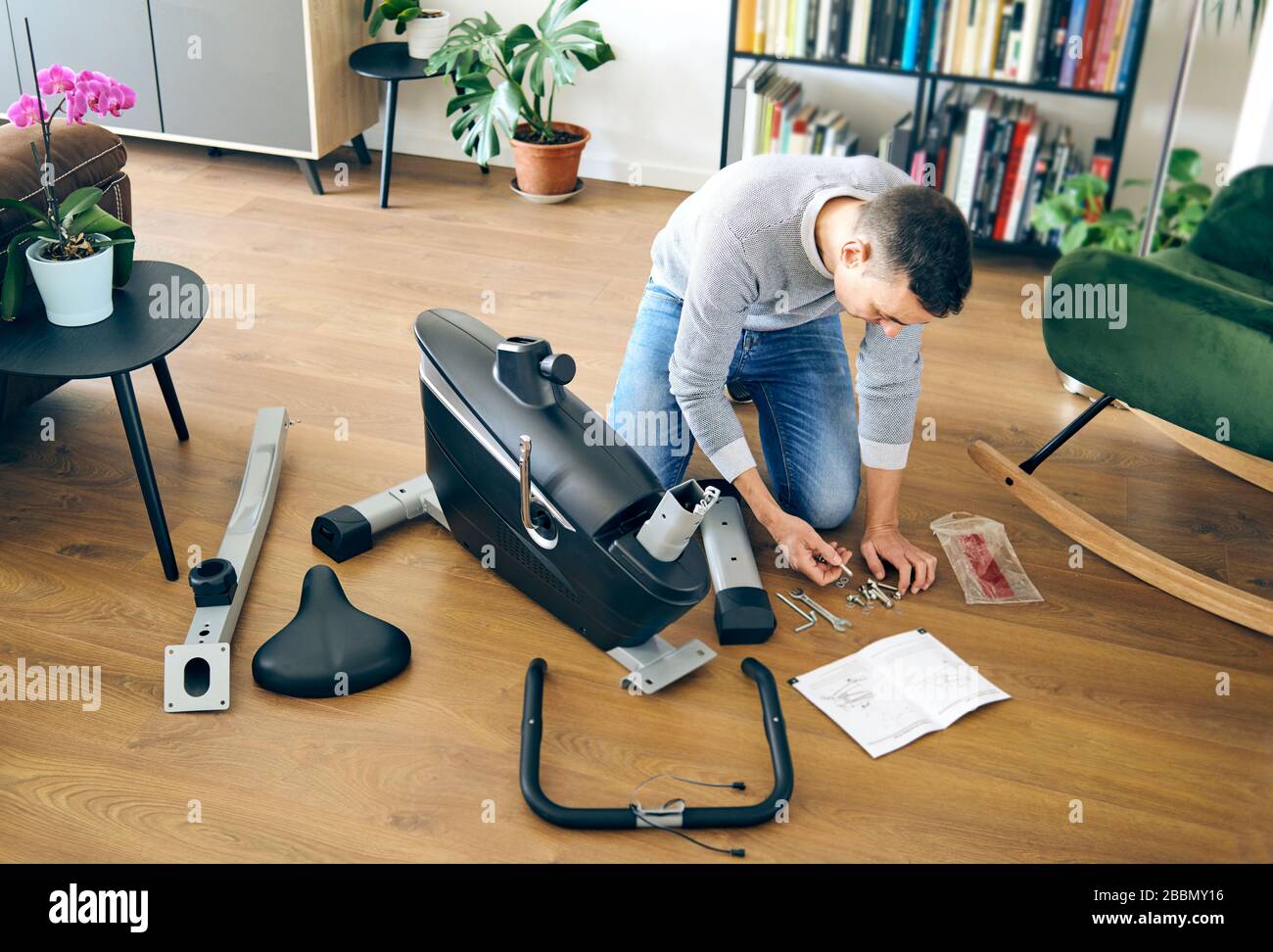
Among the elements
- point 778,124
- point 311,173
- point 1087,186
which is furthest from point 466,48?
point 1087,186

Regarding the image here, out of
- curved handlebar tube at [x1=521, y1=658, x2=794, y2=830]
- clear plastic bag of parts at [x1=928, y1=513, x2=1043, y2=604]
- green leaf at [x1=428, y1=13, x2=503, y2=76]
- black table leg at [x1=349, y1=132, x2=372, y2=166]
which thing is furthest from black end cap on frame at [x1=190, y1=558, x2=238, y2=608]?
black table leg at [x1=349, y1=132, x2=372, y2=166]

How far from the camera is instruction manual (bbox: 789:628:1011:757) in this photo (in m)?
1.79

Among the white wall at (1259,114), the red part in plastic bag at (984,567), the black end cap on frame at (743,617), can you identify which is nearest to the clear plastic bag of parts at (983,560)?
the red part in plastic bag at (984,567)

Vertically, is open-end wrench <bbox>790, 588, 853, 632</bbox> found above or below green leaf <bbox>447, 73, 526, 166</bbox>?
below

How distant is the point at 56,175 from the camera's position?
2133 mm

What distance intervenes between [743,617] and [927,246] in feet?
2.14

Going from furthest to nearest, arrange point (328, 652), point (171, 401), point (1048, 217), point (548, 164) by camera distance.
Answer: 1. point (548, 164)
2. point (1048, 217)
3. point (171, 401)
4. point (328, 652)

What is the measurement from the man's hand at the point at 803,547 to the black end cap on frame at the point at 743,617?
0.08m

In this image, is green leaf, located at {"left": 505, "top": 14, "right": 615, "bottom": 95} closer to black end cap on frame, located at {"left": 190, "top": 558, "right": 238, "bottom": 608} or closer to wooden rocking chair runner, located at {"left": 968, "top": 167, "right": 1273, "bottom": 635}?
wooden rocking chair runner, located at {"left": 968, "top": 167, "right": 1273, "bottom": 635}

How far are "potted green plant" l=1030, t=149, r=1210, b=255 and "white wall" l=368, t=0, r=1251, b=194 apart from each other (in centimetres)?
18

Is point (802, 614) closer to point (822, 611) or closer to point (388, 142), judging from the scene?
point (822, 611)

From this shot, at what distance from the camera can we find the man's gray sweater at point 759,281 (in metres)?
1.84

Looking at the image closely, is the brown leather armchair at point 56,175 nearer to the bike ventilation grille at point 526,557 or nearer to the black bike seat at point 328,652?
the black bike seat at point 328,652
